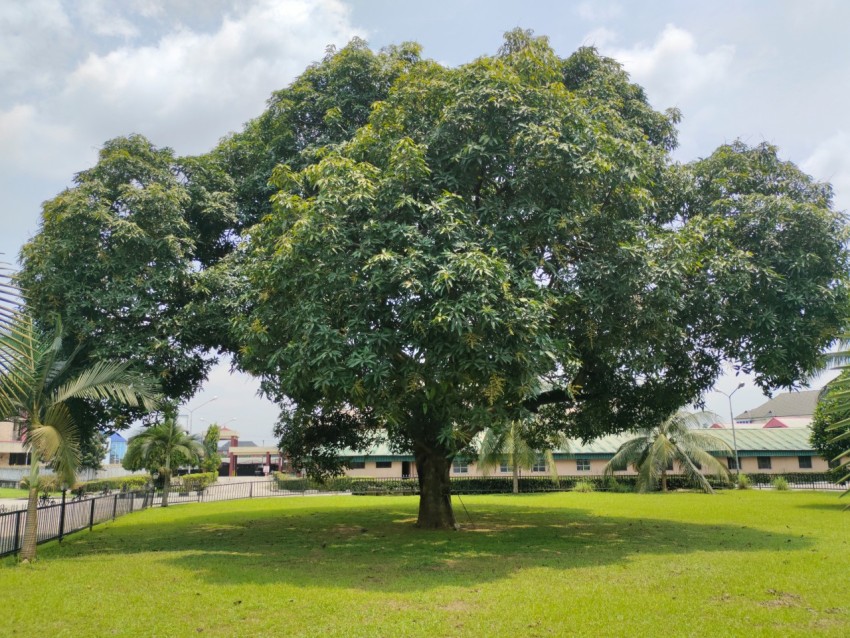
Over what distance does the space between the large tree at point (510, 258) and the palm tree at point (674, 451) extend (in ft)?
72.1

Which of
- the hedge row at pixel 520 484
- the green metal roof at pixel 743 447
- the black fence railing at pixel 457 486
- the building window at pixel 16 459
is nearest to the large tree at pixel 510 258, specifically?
the black fence railing at pixel 457 486

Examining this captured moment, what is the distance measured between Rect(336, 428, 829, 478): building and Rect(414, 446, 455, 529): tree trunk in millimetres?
25292

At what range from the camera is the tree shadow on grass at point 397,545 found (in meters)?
11.4

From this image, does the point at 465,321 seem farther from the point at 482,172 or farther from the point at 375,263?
the point at 482,172

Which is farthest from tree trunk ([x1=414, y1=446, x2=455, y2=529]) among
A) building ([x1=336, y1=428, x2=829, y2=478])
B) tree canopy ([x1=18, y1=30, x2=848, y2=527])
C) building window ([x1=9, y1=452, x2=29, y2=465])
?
building window ([x1=9, y1=452, x2=29, y2=465])

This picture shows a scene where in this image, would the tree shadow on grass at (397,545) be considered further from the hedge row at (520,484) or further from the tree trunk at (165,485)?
the hedge row at (520,484)

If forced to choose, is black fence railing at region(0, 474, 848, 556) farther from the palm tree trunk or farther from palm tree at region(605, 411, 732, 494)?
the palm tree trunk

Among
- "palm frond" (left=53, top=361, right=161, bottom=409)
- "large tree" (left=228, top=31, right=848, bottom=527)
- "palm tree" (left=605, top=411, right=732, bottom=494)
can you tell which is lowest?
"palm tree" (left=605, top=411, right=732, bottom=494)

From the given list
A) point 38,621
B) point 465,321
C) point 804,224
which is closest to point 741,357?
point 804,224

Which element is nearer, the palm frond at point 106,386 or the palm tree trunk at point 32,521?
the palm tree trunk at point 32,521

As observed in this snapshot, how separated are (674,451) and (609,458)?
8.41m

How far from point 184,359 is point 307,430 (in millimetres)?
5790

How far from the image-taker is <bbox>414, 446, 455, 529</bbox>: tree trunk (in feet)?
59.9

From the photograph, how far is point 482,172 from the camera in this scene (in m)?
13.4
